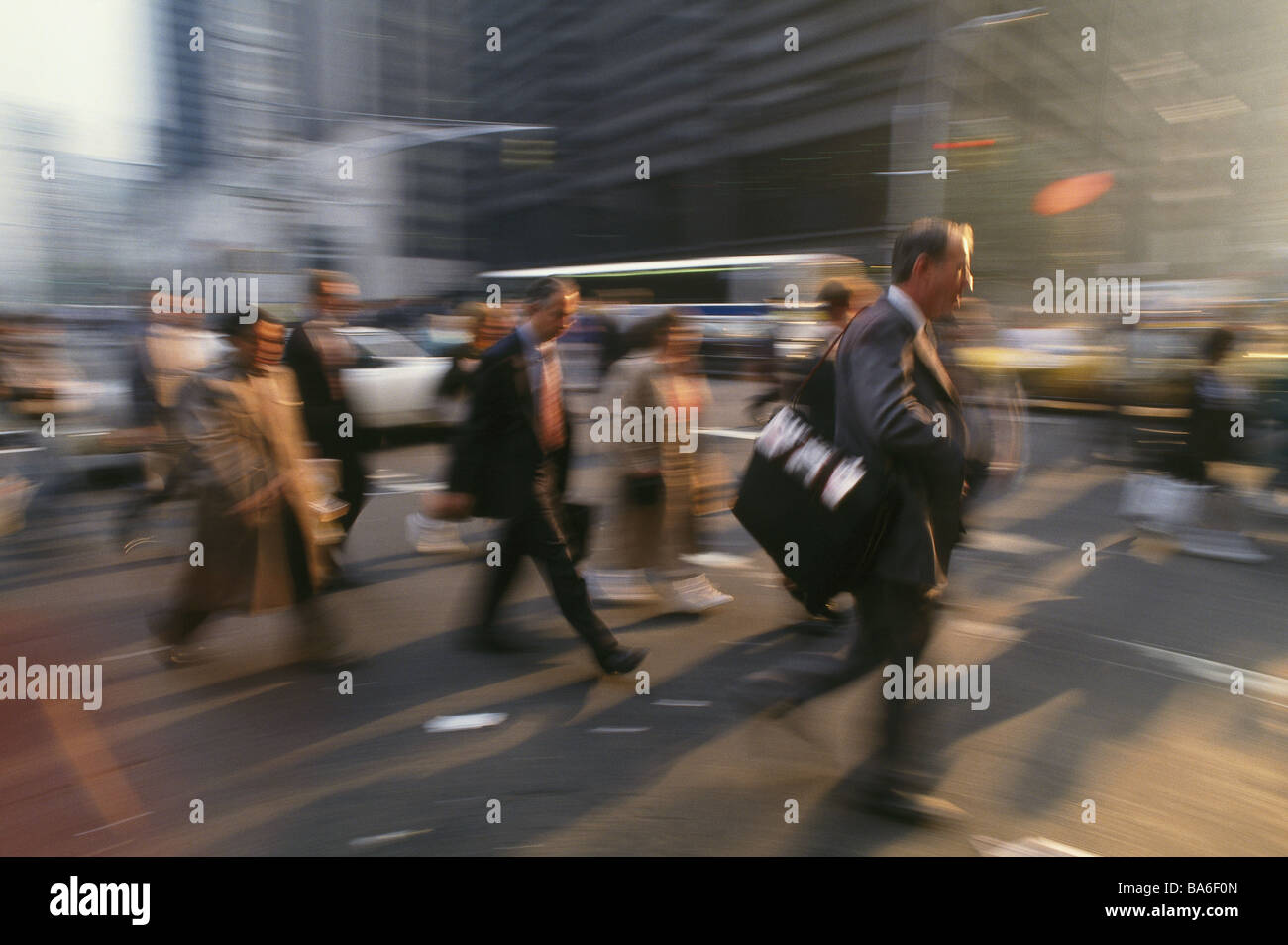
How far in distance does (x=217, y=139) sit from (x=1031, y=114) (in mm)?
12054

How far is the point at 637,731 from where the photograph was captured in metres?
4.04

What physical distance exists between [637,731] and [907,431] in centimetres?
174

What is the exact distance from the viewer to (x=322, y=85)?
3694 cm

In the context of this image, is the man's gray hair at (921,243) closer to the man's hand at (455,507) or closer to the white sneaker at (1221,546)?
the man's hand at (455,507)

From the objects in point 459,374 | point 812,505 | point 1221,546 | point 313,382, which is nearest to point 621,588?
point 459,374

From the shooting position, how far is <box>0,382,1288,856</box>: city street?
129 inches

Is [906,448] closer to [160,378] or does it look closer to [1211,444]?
[1211,444]

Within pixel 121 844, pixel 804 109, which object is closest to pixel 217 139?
pixel 121 844

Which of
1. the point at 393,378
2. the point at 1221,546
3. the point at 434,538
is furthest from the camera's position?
the point at 393,378

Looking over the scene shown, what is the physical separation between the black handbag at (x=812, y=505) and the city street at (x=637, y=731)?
58 cm

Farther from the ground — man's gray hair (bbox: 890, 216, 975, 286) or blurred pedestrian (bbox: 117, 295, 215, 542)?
man's gray hair (bbox: 890, 216, 975, 286)

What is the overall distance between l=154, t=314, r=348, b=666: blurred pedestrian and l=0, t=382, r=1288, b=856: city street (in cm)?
28

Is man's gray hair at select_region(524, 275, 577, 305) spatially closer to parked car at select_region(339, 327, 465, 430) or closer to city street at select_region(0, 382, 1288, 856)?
city street at select_region(0, 382, 1288, 856)

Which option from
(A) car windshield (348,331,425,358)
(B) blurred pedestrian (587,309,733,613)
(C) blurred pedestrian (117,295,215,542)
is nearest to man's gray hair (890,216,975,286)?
(B) blurred pedestrian (587,309,733,613)
